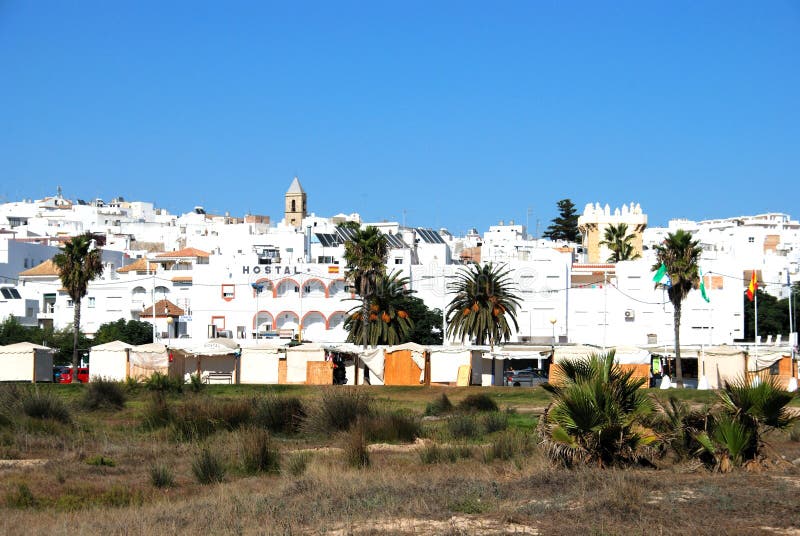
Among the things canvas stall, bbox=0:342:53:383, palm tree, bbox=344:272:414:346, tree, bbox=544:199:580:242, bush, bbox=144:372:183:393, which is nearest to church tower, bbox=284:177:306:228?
tree, bbox=544:199:580:242

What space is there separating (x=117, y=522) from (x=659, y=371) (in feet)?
138

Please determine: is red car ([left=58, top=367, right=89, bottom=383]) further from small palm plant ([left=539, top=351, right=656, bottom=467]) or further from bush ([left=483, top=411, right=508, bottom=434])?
small palm plant ([left=539, top=351, right=656, bottom=467])

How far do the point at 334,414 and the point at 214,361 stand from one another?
81.0ft

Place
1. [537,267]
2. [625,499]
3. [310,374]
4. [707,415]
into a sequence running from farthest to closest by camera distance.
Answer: [537,267] → [310,374] → [707,415] → [625,499]

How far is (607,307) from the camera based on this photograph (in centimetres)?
7900

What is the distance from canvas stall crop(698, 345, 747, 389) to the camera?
45.6 metres

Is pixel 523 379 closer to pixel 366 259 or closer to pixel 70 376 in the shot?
pixel 366 259

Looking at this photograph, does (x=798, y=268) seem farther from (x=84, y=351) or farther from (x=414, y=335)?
(x=84, y=351)

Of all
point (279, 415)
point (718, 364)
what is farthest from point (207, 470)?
point (718, 364)

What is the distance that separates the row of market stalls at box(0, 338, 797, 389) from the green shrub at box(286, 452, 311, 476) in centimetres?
2496

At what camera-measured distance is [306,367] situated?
48.2 m

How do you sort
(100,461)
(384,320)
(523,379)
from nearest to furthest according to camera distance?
(100,461) < (523,379) < (384,320)

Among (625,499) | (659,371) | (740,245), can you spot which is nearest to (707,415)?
(625,499)

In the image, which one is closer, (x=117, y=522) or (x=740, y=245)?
(x=117, y=522)
